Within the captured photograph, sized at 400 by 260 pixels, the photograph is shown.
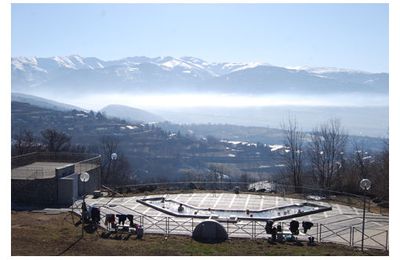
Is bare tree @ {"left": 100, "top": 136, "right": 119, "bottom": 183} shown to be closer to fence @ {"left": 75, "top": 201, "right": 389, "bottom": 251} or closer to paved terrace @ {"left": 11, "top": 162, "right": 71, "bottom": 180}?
paved terrace @ {"left": 11, "top": 162, "right": 71, "bottom": 180}

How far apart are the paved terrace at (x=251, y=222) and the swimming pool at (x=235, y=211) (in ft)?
1.39

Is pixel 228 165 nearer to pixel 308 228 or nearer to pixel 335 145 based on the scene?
pixel 335 145

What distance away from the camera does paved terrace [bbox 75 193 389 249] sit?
2128cm

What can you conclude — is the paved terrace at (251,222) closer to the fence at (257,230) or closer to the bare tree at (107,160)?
the fence at (257,230)

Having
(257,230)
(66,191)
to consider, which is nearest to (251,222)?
(257,230)

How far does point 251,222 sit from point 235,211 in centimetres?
273

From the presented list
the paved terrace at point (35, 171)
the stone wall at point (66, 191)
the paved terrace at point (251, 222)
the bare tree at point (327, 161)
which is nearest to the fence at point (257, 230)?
the paved terrace at point (251, 222)

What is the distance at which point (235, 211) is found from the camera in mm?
26109

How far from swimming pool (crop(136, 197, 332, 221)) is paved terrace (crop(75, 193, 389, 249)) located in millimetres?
423

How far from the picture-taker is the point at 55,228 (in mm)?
20984

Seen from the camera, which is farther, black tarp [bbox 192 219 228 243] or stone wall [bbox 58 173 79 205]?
stone wall [bbox 58 173 79 205]

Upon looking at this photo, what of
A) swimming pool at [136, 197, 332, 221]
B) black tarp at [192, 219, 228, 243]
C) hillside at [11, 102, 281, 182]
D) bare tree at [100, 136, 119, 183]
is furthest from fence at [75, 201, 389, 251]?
hillside at [11, 102, 281, 182]

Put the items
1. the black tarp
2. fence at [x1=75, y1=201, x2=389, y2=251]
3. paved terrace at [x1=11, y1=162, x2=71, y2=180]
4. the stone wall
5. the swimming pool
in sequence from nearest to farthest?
the black tarp, fence at [x1=75, y1=201, x2=389, y2=251], the swimming pool, the stone wall, paved terrace at [x1=11, y1=162, x2=71, y2=180]

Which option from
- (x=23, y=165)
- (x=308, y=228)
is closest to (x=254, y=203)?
(x=308, y=228)
